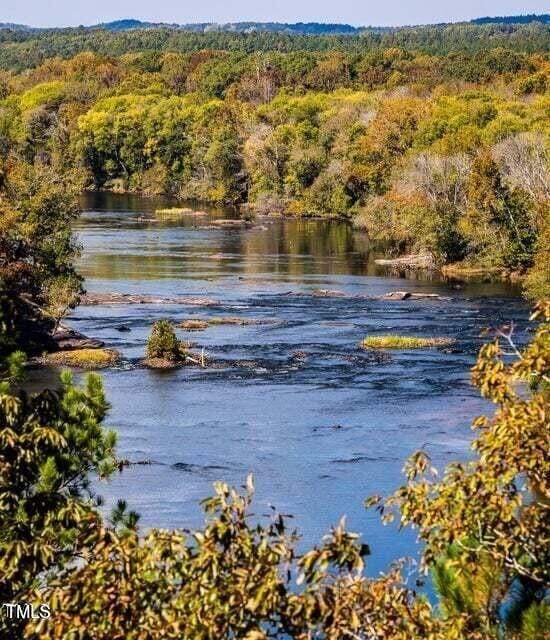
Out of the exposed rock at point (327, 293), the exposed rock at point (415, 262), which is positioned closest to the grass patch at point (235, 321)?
the exposed rock at point (327, 293)

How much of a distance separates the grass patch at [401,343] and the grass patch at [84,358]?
38.7 feet

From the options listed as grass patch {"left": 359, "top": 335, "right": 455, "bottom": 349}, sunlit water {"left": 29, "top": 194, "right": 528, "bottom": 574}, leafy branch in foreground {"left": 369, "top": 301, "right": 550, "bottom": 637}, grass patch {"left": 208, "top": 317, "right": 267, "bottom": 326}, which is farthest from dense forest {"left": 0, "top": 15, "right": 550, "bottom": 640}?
grass patch {"left": 208, "top": 317, "right": 267, "bottom": 326}

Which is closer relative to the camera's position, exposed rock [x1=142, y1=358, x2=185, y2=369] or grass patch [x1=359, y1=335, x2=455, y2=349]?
exposed rock [x1=142, y1=358, x2=185, y2=369]

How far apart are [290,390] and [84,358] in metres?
10.4

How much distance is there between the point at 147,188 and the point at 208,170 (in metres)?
13.3

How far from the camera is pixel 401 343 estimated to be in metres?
57.8

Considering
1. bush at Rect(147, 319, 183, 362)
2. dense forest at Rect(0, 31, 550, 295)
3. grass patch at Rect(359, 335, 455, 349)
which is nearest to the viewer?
bush at Rect(147, 319, 183, 362)

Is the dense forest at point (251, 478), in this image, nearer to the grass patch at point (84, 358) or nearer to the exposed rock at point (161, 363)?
the exposed rock at point (161, 363)

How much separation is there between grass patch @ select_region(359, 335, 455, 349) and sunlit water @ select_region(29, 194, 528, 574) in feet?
3.44

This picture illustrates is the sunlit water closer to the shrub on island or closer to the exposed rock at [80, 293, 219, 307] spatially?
the exposed rock at [80, 293, 219, 307]

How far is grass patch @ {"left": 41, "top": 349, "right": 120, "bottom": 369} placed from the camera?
177ft

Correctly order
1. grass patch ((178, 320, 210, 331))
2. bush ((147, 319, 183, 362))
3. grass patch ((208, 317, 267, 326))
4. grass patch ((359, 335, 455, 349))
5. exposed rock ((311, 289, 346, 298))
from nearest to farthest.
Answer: bush ((147, 319, 183, 362)) < grass patch ((359, 335, 455, 349)) < grass patch ((178, 320, 210, 331)) < grass patch ((208, 317, 267, 326)) < exposed rock ((311, 289, 346, 298))

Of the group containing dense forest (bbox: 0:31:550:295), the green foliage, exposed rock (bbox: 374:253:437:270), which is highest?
dense forest (bbox: 0:31:550:295)

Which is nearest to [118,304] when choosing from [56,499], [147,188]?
[56,499]
